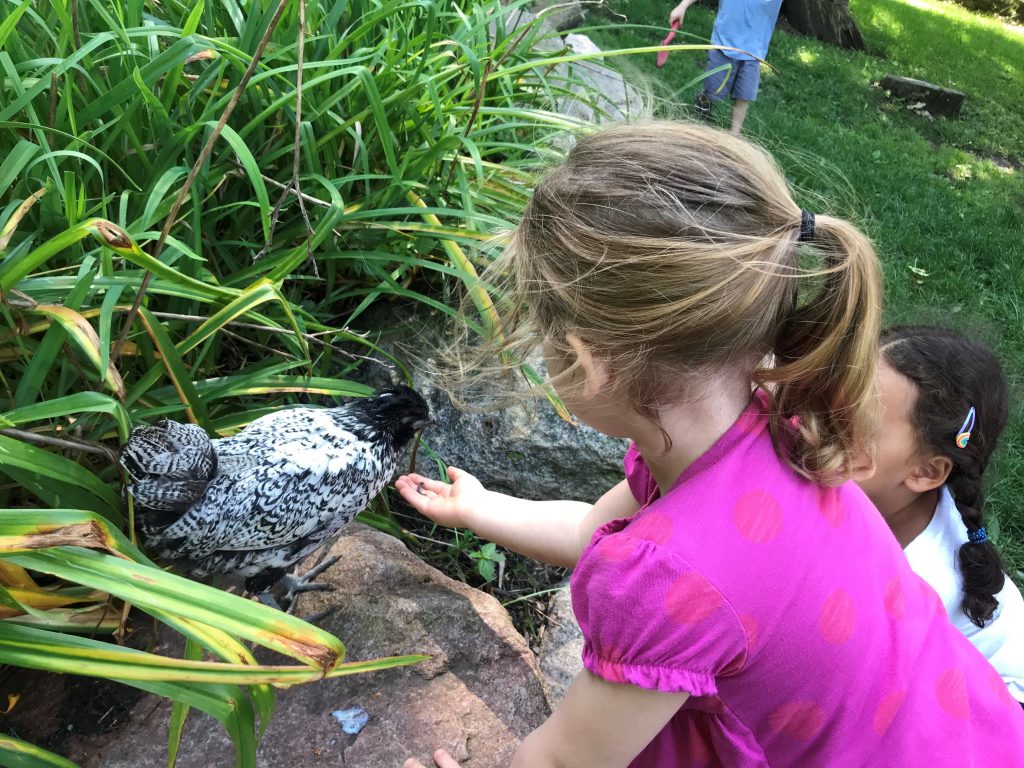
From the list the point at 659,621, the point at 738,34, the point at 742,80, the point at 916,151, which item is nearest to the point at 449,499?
the point at 659,621

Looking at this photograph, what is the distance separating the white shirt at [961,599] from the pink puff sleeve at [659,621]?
1.19 meters

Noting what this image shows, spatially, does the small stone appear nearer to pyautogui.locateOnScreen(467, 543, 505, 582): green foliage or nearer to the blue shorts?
pyautogui.locateOnScreen(467, 543, 505, 582): green foliage

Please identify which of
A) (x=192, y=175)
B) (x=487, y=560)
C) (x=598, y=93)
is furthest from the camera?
(x=598, y=93)

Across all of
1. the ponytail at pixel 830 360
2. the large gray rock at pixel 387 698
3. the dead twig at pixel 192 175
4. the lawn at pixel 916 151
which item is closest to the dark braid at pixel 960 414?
the lawn at pixel 916 151

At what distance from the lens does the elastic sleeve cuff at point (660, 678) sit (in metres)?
1.21

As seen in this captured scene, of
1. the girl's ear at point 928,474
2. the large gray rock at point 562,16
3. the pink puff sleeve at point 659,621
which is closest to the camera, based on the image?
the pink puff sleeve at point 659,621

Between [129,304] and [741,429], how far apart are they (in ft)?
4.78

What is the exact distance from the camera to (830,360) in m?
1.37

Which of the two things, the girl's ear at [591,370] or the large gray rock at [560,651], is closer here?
the girl's ear at [591,370]

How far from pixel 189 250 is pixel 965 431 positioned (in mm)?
1990

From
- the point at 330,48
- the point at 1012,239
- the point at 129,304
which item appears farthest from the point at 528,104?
the point at 1012,239

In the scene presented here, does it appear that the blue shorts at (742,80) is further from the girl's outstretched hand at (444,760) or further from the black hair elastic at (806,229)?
the girl's outstretched hand at (444,760)

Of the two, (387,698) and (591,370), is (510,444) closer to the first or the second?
(387,698)

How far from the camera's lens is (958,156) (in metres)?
7.56
